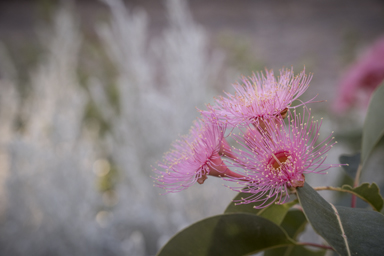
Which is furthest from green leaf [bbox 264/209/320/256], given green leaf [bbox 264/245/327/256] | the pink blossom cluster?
Answer: the pink blossom cluster

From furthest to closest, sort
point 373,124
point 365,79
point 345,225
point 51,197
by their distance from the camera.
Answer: point 365,79
point 51,197
point 373,124
point 345,225

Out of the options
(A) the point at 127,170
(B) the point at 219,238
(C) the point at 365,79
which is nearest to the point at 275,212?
(B) the point at 219,238

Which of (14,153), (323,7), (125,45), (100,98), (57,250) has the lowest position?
(57,250)

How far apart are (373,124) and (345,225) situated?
166 mm

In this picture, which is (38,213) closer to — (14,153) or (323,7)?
(14,153)

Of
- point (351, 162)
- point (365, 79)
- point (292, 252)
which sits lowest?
point (292, 252)

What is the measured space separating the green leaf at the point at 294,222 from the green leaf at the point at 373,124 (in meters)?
0.09

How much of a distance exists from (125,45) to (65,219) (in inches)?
17.7

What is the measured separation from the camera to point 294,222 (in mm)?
356

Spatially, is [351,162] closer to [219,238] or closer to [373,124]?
[373,124]

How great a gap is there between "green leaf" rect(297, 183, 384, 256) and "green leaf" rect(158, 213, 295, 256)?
0.06 metres

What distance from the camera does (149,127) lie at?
2.58 ft

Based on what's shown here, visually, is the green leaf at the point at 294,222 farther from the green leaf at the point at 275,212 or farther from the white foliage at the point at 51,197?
the white foliage at the point at 51,197

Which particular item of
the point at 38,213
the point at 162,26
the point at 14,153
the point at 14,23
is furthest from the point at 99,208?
the point at 14,23
